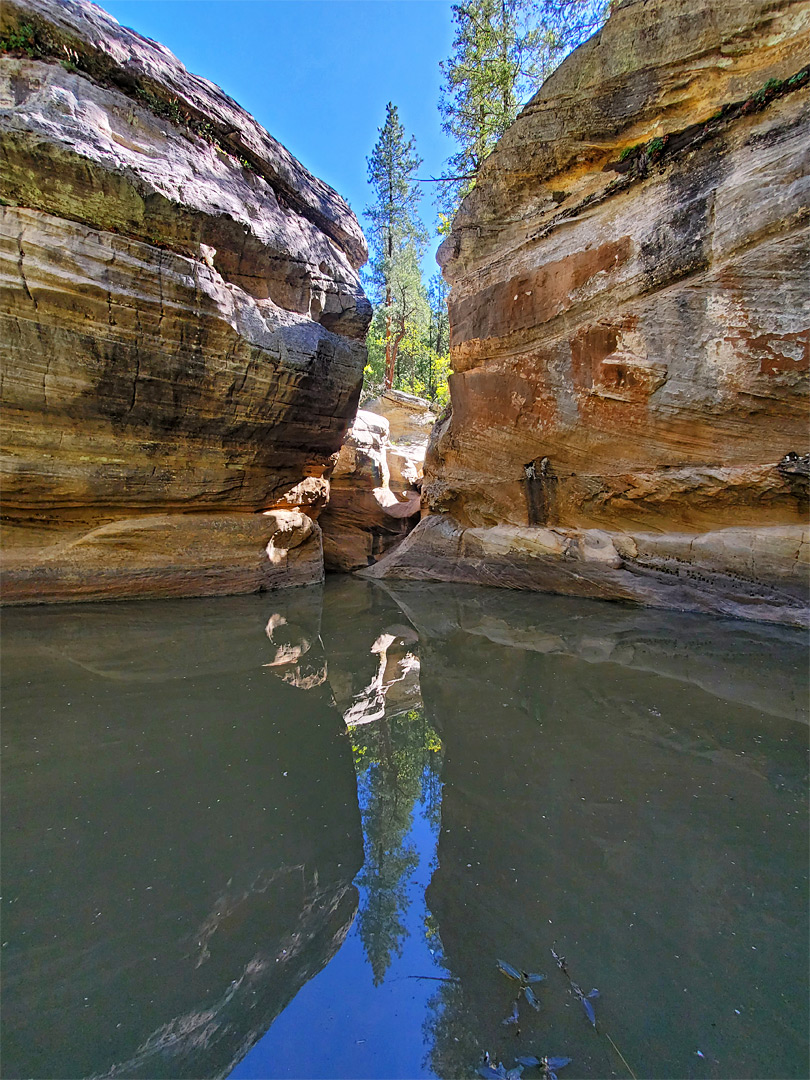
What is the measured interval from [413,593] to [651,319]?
17.1 feet

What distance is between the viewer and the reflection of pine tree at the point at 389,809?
1.64 meters

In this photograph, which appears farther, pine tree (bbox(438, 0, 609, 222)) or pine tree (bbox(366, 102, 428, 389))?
pine tree (bbox(366, 102, 428, 389))

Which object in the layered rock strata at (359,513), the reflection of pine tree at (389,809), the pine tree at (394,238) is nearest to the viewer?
the reflection of pine tree at (389,809)

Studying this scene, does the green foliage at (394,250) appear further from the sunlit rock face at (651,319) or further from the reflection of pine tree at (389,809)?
the reflection of pine tree at (389,809)

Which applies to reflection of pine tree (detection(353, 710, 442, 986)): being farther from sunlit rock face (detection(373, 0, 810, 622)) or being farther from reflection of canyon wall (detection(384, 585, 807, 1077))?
Answer: sunlit rock face (detection(373, 0, 810, 622))

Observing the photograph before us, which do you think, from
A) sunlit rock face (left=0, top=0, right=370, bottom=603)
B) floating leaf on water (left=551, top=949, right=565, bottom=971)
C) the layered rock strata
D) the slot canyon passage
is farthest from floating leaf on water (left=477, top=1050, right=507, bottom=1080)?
the layered rock strata

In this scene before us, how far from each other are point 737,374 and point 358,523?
8.11m

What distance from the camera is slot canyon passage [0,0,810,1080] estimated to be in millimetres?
1405

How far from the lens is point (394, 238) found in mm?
21250

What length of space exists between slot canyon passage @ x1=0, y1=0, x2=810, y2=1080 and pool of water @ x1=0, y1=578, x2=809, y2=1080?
0.05 ft

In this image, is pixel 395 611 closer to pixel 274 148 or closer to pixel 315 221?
pixel 315 221

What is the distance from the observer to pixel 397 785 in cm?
252

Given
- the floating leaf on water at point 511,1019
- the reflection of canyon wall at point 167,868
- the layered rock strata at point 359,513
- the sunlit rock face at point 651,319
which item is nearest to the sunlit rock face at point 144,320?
the layered rock strata at point 359,513

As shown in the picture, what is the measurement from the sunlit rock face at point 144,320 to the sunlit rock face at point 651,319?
127 inches
